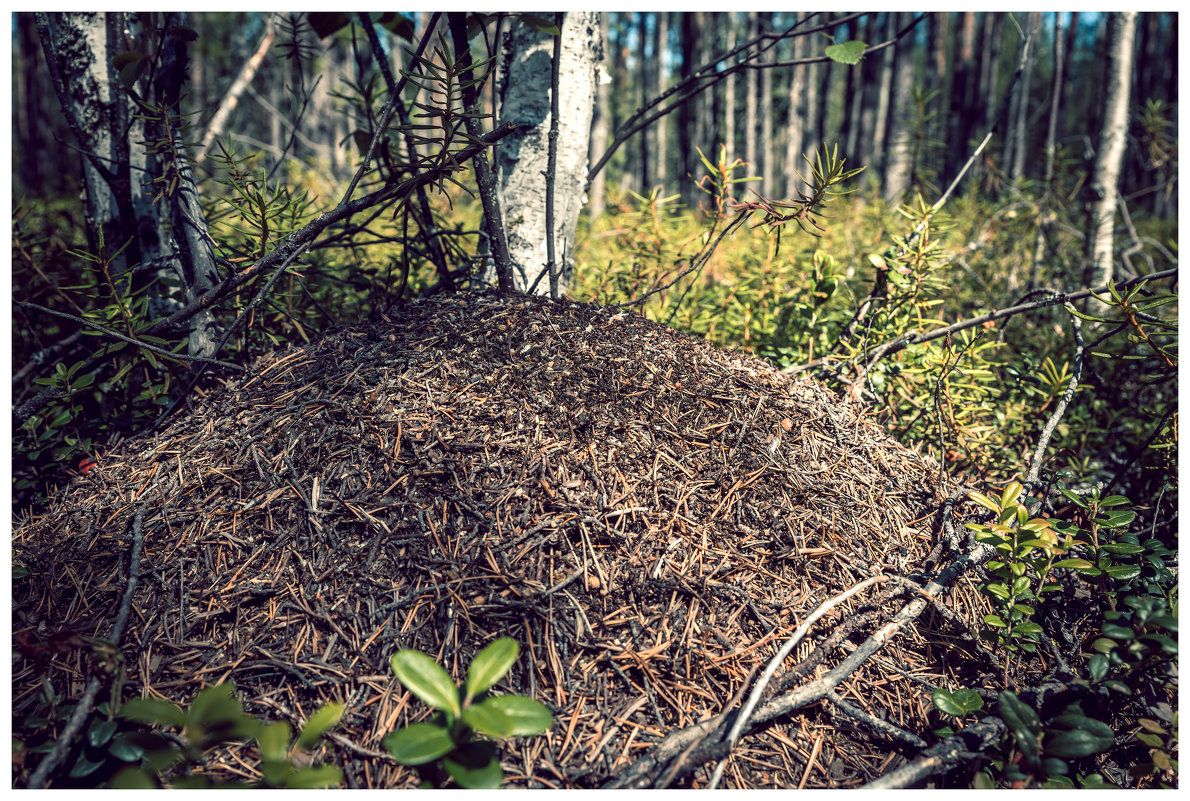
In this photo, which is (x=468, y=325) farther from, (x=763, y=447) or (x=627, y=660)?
(x=627, y=660)

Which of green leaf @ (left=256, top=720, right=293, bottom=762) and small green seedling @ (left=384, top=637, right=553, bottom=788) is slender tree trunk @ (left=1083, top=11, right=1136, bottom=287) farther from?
green leaf @ (left=256, top=720, right=293, bottom=762)

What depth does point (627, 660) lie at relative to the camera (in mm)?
1438

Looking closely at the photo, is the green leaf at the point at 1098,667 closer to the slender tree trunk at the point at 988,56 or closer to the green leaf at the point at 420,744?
the green leaf at the point at 420,744

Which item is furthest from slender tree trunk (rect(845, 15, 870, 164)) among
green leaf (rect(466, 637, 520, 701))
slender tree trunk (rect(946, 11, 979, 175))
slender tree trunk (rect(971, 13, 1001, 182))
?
green leaf (rect(466, 637, 520, 701))

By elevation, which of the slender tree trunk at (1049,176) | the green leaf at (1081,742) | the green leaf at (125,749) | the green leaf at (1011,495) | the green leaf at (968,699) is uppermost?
the slender tree trunk at (1049,176)

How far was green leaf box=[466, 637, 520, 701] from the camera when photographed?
1188 mm

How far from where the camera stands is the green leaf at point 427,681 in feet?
3.83

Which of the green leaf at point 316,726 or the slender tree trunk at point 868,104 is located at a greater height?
the slender tree trunk at point 868,104

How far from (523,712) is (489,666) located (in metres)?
0.11

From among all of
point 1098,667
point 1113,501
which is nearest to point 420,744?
point 1098,667

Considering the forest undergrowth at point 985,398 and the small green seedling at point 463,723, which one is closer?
the small green seedling at point 463,723

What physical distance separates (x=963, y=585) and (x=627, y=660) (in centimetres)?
106

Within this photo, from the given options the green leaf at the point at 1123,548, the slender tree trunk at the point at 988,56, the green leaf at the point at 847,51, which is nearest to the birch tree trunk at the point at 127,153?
the green leaf at the point at 847,51

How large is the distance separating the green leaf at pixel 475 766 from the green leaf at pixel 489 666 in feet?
0.32
